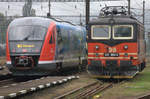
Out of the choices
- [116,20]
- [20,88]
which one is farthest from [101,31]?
[20,88]

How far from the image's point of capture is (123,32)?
17.3 meters

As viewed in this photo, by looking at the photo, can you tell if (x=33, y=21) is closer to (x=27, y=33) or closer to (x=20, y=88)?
(x=27, y=33)

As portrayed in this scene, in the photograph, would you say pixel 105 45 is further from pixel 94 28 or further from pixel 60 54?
pixel 60 54

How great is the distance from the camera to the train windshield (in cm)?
1666

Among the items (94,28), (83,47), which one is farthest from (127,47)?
(83,47)

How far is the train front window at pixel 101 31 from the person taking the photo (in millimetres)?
17500

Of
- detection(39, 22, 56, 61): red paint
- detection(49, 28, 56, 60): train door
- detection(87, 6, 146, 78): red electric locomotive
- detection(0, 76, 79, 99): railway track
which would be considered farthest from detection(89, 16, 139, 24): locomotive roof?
detection(0, 76, 79, 99): railway track

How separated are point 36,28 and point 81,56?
24.6 ft

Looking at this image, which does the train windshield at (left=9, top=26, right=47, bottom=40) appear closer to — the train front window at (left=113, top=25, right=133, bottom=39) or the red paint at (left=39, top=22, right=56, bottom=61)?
the red paint at (left=39, top=22, right=56, bottom=61)

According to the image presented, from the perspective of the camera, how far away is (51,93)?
12.0 m

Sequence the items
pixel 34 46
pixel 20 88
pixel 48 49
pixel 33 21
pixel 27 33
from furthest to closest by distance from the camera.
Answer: pixel 33 21, pixel 27 33, pixel 48 49, pixel 34 46, pixel 20 88

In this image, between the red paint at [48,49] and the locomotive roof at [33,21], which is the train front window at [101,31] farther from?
the locomotive roof at [33,21]

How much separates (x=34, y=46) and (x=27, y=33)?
85cm

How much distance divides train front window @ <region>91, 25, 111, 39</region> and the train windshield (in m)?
2.54
